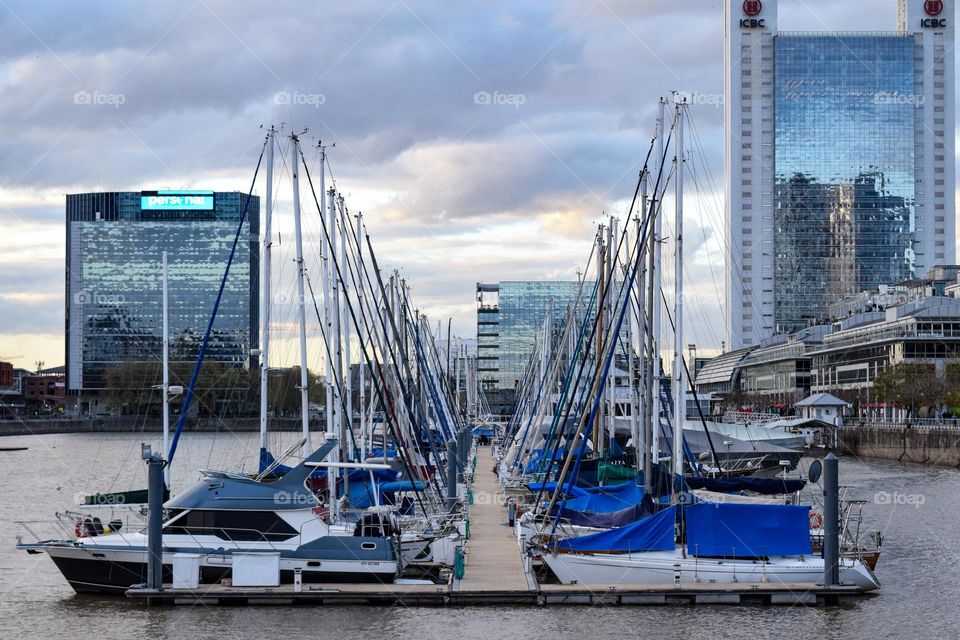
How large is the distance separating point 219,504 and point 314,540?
2.98 m

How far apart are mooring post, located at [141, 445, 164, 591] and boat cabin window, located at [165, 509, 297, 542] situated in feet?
4.61

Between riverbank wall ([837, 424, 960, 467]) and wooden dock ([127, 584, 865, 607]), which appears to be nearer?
wooden dock ([127, 584, 865, 607])

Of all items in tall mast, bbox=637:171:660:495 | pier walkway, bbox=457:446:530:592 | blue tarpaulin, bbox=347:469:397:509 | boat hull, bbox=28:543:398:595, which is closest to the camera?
boat hull, bbox=28:543:398:595

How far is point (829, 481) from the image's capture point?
35.2 m

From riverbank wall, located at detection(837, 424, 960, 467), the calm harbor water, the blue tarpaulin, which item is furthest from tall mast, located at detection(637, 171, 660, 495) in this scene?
riverbank wall, located at detection(837, 424, 960, 467)

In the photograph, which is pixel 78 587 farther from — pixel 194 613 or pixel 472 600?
pixel 472 600

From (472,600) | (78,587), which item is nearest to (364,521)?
(472,600)

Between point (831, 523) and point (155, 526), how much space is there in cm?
1894

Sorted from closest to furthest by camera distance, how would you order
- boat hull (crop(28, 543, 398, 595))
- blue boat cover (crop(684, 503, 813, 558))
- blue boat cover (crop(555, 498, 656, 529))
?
boat hull (crop(28, 543, 398, 595)), blue boat cover (crop(684, 503, 813, 558)), blue boat cover (crop(555, 498, 656, 529))

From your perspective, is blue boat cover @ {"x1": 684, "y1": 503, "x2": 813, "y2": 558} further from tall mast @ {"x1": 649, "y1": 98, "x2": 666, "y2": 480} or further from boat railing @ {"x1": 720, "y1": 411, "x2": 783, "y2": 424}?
boat railing @ {"x1": 720, "y1": 411, "x2": 783, "y2": 424}

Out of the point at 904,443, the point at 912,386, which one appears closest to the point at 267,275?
the point at 904,443

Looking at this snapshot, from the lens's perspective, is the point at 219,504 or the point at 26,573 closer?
the point at 219,504

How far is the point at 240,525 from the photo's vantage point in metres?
36.4

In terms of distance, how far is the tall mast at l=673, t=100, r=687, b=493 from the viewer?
132 ft
